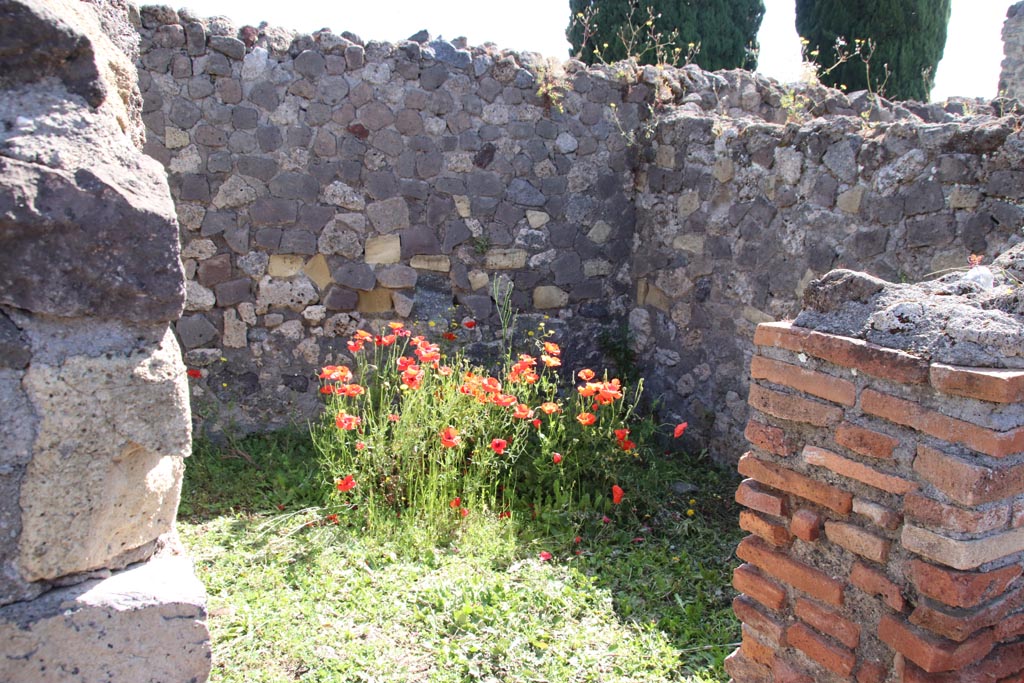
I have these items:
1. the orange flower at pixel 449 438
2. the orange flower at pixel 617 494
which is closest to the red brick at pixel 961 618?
the orange flower at pixel 617 494

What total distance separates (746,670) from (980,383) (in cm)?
106

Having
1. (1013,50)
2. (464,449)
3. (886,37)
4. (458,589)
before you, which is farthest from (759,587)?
(886,37)

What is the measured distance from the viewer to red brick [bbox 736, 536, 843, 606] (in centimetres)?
200

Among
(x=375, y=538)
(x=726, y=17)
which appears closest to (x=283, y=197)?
(x=375, y=538)

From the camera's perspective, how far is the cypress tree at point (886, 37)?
9.61 m

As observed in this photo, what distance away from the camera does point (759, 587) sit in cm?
219

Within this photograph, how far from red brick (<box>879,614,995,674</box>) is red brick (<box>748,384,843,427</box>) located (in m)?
0.46

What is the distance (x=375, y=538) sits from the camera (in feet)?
11.3

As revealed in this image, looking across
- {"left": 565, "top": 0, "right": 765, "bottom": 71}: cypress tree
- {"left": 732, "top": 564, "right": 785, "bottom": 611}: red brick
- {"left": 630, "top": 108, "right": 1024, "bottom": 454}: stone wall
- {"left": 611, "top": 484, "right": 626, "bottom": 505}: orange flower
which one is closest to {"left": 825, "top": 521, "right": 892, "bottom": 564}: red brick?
{"left": 732, "top": 564, "right": 785, "bottom": 611}: red brick

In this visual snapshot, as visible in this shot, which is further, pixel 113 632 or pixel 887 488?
pixel 887 488

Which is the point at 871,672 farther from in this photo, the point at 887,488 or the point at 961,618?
the point at 887,488

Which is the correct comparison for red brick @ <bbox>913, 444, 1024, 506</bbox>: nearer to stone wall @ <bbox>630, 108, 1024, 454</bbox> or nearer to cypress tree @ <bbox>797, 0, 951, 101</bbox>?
stone wall @ <bbox>630, 108, 1024, 454</bbox>

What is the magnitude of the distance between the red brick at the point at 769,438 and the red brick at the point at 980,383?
0.44m

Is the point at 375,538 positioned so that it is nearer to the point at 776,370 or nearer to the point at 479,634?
the point at 479,634
